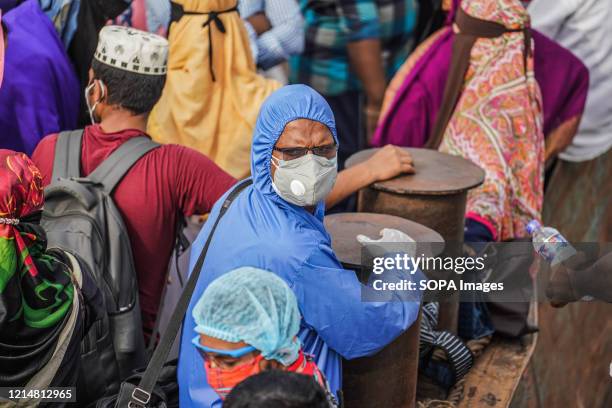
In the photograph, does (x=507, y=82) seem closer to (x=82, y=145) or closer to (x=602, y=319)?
(x=602, y=319)

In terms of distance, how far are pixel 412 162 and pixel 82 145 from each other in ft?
5.30

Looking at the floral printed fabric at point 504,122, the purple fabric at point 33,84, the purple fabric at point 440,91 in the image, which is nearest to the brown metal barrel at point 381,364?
the floral printed fabric at point 504,122

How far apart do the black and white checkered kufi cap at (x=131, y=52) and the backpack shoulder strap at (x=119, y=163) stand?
13.2 inches

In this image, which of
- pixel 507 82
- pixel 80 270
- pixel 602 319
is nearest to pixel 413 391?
pixel 80 270

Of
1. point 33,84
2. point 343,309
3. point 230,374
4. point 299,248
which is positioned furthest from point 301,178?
point 33,84

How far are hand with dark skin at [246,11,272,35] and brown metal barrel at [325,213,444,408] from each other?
227cm

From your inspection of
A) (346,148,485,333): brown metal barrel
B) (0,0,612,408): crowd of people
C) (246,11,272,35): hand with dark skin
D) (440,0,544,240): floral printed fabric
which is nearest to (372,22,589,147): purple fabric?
(0,0,612,408): crowd of people

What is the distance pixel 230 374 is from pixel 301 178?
0.87 m

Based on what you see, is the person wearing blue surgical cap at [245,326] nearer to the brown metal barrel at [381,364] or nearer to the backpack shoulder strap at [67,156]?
the brown metal barrel at [381,364]

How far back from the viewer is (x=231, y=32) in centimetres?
527

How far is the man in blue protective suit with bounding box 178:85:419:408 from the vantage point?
3176 millimetres

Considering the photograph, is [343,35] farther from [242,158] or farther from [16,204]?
[16,204]

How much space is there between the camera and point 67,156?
4.09 m

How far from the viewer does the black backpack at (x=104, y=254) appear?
3.59 meters
